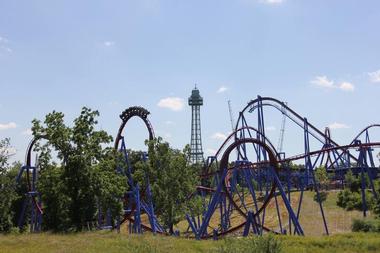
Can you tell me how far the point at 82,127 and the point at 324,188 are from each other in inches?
1392

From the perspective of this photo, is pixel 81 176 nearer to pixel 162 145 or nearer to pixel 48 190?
pixel 48 190

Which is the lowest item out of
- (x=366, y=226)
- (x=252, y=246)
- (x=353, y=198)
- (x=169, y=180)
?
(x=366, y=226)

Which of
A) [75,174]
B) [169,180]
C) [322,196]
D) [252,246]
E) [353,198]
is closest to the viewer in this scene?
[252,246]

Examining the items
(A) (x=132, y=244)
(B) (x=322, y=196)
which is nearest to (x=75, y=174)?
(A) (x=132, y=244)

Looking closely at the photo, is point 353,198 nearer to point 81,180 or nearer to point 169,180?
point 169,180

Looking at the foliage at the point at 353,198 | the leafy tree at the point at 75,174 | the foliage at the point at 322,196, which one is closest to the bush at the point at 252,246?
the leafy tree at the point at 75,174

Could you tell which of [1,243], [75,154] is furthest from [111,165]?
[1,243]

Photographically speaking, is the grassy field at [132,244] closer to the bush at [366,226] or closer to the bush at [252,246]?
the bush at [252,246]

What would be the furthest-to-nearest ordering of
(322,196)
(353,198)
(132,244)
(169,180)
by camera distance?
(322,196), (353,198), (169,180), (132,244)

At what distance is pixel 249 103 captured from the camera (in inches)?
1699

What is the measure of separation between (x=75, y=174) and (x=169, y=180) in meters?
5.32

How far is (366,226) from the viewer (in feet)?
80.2

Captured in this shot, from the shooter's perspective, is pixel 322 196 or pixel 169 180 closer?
pixel 169 180

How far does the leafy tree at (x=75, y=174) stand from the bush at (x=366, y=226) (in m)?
13.7
